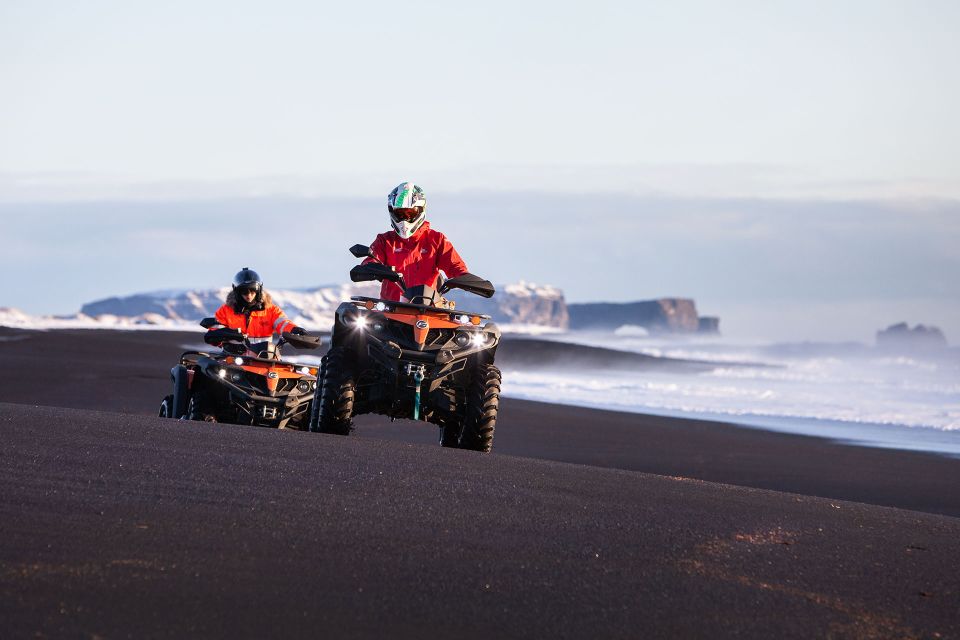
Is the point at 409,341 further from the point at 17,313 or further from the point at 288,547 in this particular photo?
the point at 17,313

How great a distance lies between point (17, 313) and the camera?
133 meters

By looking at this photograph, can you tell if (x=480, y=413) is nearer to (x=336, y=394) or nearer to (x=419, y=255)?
(x=336, y=394)

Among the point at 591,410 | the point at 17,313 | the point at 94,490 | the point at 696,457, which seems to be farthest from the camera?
the point at 17,313

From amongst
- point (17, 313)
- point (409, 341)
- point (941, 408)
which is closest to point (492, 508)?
point (409, 341)

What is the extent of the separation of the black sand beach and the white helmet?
2576 mm

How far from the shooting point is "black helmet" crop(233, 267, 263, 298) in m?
15.4

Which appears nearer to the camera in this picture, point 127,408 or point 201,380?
point 201,380

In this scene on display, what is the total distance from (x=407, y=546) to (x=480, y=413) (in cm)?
578

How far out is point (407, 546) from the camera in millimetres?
7188

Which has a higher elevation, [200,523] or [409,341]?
[409,341]

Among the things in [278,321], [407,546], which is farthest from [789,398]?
[407,546]

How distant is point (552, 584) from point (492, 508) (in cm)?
187

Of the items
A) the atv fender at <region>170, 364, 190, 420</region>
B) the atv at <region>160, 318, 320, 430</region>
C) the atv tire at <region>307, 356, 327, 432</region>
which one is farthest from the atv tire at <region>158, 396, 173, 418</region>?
the atv tire at <region>307, 356, 327, 432</region>

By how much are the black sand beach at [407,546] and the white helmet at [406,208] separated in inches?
101
